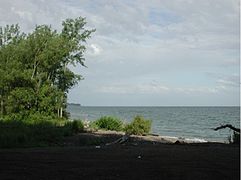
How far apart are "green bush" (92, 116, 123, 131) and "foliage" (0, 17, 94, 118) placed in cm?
999

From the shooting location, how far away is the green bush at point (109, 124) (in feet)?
113

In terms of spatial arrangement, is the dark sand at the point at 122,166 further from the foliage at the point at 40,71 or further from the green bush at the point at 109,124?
the foliage at the point at 40,71

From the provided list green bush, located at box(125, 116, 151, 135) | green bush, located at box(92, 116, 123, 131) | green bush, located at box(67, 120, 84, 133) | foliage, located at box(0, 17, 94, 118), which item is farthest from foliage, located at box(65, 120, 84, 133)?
foliage, located at box(0, 17, 94, 118)

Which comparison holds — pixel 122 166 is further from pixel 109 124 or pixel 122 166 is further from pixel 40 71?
pixel 40 71

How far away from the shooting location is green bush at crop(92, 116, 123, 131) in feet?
113

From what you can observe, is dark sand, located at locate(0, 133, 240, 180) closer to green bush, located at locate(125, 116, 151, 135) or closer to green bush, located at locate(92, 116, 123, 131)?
green bush, located at locate(125, 116, 151, 135)

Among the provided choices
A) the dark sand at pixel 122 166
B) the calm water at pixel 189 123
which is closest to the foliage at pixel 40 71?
the calm water at pixel 189 123

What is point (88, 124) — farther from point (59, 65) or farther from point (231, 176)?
point (231, 176)

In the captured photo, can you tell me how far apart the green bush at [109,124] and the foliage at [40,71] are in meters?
9.99

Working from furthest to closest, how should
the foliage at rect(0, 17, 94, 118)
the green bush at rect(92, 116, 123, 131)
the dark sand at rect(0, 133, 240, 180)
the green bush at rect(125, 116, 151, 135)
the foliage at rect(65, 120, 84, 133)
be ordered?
1. the foliage at rect(0, 17, 94, 118)
2. the green bush at rect(92, 116, 123, 131)
3. the foliage at rect(65, 120, 84, 133)
4. the green bush at rect(125, 116, 151, 135)
5. the dark sand at rect(0, 133, 240, 180)

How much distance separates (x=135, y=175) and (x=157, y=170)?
805 mm

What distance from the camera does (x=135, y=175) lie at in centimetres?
910

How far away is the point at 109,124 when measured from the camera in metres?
35.0

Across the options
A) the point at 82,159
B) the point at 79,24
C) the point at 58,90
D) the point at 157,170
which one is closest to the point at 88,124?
the point at 58,90
